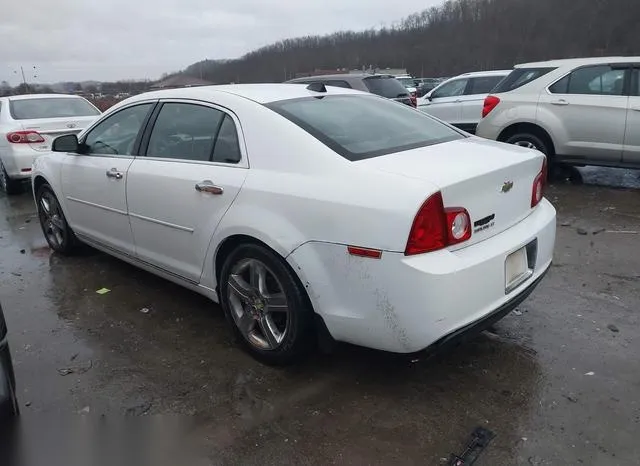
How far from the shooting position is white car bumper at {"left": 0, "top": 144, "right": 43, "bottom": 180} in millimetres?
7926

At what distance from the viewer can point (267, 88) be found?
3635 mm

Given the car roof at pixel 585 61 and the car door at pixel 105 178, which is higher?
the car roof at pixel 585 61

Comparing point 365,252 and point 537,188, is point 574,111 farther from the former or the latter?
point 365,252

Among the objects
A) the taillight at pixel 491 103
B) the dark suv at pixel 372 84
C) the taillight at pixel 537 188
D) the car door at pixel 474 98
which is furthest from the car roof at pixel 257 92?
the car door at pixel 474 98

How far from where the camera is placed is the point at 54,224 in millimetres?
5219

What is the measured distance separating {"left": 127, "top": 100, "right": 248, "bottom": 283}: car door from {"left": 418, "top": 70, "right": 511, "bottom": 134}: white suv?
8.77 metres

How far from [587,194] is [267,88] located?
511 centimetres

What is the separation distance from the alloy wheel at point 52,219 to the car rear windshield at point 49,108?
3.73 metres

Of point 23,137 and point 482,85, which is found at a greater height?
point 482,85

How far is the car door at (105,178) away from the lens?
13.0 feet

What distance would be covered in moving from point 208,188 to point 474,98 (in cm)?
937


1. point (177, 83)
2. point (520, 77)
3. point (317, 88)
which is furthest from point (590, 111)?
point (177, 83)

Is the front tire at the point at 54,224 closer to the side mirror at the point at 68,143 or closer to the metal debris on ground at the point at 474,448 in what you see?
the side mirror at the point at 68,143

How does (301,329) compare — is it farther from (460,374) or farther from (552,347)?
(552,347)
